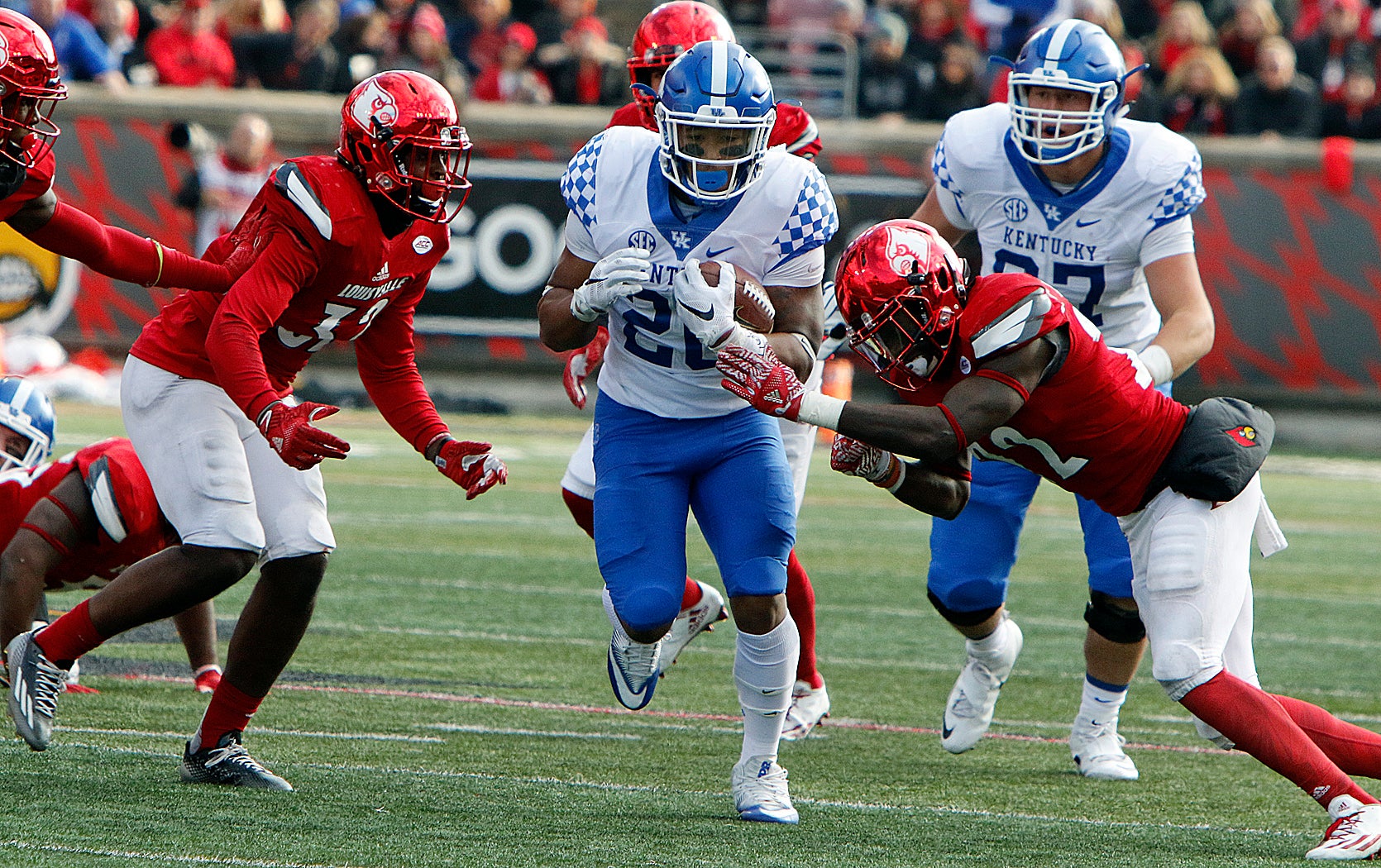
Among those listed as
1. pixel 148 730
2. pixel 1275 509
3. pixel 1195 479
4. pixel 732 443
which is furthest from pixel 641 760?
pixel 1275 509

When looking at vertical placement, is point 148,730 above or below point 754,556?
below

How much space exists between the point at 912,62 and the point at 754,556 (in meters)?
10.9

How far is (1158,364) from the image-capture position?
458 cm

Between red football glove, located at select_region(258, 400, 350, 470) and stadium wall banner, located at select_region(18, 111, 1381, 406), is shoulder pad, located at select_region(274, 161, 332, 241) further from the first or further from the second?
stadium wall banner, located at select_region(18, 111, 1381, 406)

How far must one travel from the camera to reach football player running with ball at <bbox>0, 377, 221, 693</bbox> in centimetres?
474

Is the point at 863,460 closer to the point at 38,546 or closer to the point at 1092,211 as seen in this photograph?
the point at 1092,211

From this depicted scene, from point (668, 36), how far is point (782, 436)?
1.19 m

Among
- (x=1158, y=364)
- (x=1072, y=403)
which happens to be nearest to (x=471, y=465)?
(x=1072, y=403)

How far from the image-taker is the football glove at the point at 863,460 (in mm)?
3902

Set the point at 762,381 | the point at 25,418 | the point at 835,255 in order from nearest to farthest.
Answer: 1. the point at 762,381
2. the point at 25,418
3. the point at 835,255

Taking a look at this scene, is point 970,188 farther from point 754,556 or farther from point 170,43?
point 170,43

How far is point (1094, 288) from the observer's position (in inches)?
195

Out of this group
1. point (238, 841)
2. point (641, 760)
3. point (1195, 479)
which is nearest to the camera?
point (238, 841)

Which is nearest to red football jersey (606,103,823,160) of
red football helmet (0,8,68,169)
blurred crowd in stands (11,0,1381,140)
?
red football helmet (0,8,68,169)
